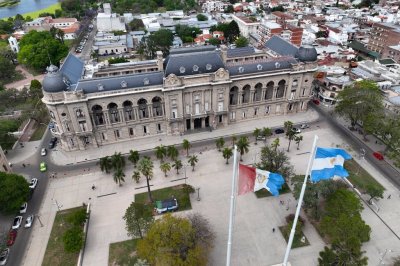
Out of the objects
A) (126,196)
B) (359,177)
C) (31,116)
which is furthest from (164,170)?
(31,116)

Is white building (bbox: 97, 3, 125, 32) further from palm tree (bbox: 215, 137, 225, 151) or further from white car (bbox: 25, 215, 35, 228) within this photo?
white car (bbox: 25, 215, 35, 228)

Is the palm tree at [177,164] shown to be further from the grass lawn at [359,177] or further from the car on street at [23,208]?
the grass lawn at [359,177]

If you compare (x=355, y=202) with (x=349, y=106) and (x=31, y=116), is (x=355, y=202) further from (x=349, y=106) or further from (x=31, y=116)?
(x=31, y=116)

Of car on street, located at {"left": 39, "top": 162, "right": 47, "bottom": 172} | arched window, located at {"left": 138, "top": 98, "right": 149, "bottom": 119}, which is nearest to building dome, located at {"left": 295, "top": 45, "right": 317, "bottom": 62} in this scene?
arched window, located at {"left": 138, "top": 98, "right": 149, "bottom": 119}

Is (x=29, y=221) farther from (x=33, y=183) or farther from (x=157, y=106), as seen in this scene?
(x=157, y=106)

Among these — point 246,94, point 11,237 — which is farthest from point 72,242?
point 246,94

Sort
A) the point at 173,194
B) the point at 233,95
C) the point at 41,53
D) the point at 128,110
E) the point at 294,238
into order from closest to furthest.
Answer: the point at 294,238
the point at 173,194
the point at 128,110
the point at 233,95
the point at 41,53
